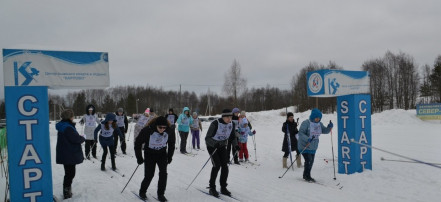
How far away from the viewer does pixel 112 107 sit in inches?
3282

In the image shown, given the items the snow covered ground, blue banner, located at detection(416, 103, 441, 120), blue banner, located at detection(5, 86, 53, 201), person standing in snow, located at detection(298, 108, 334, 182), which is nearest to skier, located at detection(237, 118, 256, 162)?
the snow covered ground

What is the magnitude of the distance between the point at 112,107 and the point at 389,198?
274 ft

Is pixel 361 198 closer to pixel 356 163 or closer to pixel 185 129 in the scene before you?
pixel 356 163

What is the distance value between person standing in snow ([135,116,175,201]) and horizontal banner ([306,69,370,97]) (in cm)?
437

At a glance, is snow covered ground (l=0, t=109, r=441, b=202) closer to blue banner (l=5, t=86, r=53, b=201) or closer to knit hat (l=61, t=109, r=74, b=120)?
blue banner (l=5, t=86, r=53, b=201)

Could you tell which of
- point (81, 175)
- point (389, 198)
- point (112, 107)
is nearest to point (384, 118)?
point (389, 198)

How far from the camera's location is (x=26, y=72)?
5520mm

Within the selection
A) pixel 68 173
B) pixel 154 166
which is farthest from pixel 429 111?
pixel 68 173

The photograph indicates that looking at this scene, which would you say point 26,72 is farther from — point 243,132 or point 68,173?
point 243,132

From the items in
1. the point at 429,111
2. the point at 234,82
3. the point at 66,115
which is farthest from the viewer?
Answer: the point at 234,82

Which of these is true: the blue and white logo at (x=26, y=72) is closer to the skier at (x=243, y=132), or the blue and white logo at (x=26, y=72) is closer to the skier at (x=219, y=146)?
the skier at (x=219, y=146)

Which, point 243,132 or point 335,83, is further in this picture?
point 243,132

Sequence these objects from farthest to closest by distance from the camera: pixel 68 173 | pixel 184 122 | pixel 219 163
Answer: pixel 184 122, pixel 219 163, pixel 68 173

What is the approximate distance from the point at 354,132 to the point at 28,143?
24.5ft
